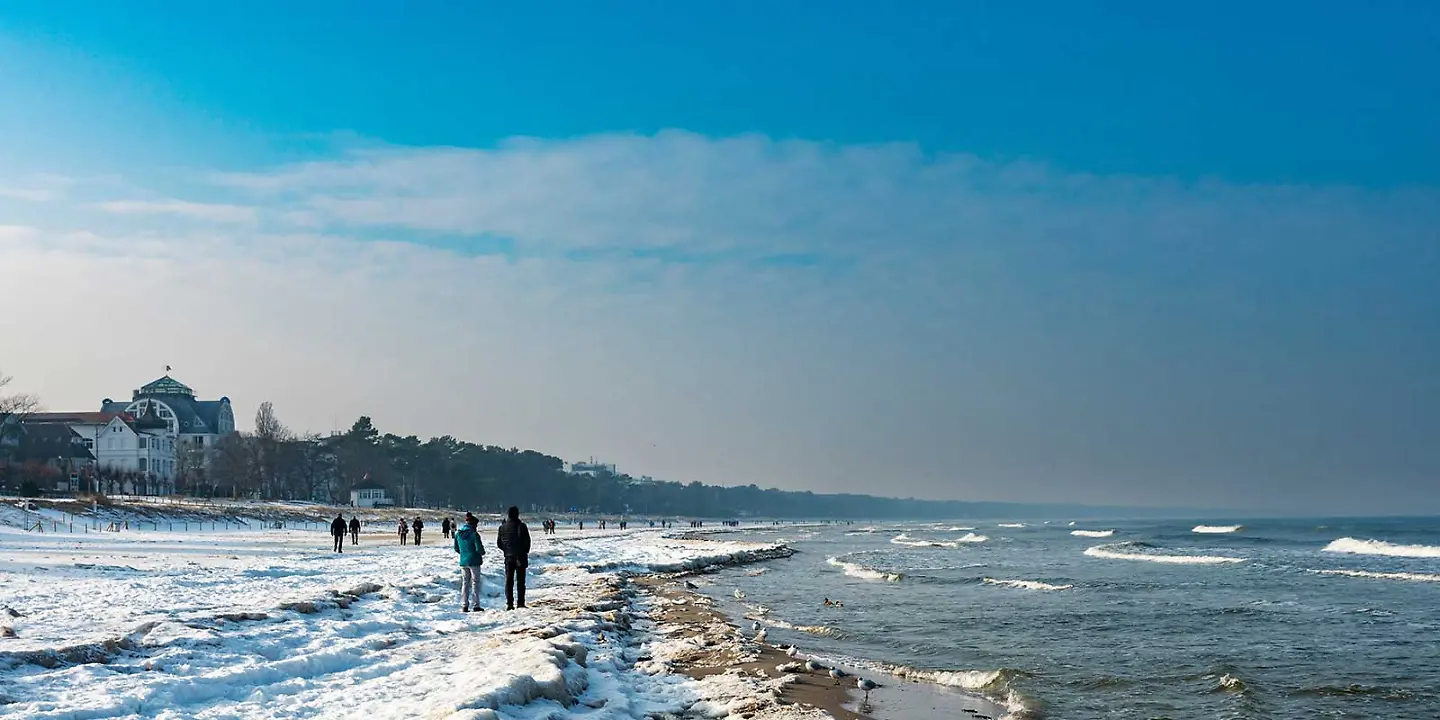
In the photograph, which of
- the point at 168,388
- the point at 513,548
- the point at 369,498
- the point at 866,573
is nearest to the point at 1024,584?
the point at 866,573

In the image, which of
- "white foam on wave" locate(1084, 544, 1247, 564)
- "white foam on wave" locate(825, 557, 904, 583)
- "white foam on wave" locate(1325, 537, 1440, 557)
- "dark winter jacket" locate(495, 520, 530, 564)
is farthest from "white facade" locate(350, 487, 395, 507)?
"dark winter jacket" locate(495, 520, 530, 564)

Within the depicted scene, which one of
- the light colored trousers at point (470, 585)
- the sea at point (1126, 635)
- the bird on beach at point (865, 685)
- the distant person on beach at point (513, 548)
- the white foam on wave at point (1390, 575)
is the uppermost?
the distant person on beach at point (513, 548)

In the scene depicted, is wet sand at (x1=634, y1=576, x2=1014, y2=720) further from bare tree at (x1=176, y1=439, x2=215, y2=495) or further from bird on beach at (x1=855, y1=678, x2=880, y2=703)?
bare tree at (x1=176, y1=439, x2=215, y2=495)

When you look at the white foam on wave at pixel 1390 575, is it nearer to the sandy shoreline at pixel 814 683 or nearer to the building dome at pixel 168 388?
the sandy shoreline at pixel 814 683

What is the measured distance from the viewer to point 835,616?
25.6 m

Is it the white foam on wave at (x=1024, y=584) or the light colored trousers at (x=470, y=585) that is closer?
the light colored trousers at (x=470, y=585)

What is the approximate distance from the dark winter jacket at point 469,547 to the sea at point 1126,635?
5.95 metres

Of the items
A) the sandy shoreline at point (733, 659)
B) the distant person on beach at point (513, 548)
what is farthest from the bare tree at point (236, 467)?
the distant person on beach at point (513, 548)

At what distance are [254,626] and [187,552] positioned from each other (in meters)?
24.9

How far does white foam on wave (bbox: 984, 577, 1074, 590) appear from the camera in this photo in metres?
33.8

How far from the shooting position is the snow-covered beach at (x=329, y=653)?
1055cm

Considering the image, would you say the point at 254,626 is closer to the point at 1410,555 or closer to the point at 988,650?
the point at 988,650

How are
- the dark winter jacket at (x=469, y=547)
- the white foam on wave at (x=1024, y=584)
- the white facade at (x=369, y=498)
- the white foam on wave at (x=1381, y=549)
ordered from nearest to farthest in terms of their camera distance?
the dark winter jacket at (x=469, y=547)
the white foam on wave at (x=1024, y=584)
the white foam on wave at (x=1381, y=549)
the white facade at (x=369, y=498)

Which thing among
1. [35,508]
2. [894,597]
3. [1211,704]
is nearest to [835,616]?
[894,597]
